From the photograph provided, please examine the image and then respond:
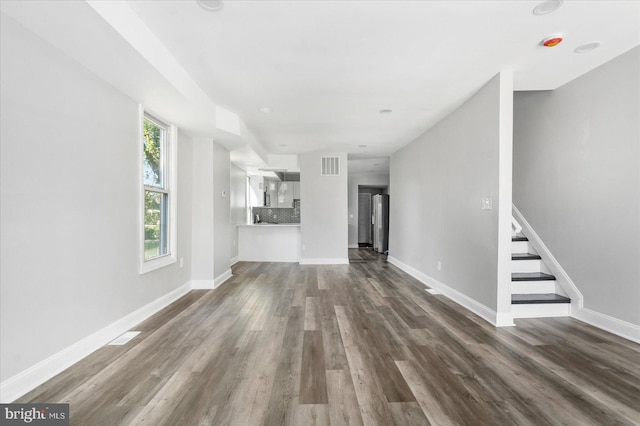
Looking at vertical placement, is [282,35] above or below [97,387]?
above

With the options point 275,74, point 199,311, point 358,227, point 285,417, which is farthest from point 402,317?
point 358,227

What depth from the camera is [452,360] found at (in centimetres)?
227

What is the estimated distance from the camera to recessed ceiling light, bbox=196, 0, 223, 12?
1.94 meters

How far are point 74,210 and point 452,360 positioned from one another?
318cm

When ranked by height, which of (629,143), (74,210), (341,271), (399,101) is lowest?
(341,271)

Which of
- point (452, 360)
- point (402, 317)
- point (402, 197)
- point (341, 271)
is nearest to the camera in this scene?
point (452, 360)

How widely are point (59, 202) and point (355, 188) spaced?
8.72 metres

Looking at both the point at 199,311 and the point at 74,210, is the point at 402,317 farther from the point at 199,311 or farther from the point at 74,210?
the point at 74,210

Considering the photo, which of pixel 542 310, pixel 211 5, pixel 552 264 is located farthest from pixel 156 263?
pixel 552 264

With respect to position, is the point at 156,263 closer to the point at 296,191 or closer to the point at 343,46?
the point at 343,46

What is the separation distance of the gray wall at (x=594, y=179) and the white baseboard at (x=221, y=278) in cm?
468

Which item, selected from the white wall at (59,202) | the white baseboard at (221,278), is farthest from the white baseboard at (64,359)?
the white baseboard at (221,278)

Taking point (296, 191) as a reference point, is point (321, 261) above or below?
below

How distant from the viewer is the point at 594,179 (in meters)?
2.97
